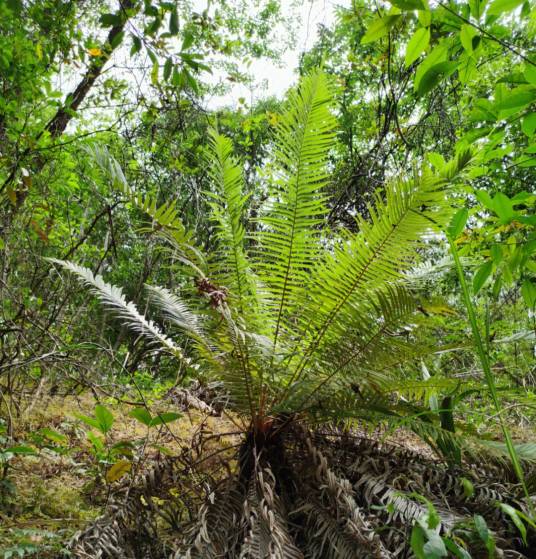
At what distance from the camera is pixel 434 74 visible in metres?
0.76

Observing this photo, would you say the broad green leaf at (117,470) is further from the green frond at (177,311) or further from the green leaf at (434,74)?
the green leaf at (434,74)

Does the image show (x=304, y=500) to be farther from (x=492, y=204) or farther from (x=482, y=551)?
(x=492, y=204)

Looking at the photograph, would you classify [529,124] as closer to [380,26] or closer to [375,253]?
[380,26]

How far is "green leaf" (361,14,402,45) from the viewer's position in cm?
76

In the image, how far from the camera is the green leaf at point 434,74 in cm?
74

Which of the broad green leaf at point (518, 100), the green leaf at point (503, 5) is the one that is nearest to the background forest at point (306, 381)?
the broad green leaf at point (518, 100)

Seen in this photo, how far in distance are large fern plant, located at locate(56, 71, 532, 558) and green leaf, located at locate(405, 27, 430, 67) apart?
0.90 meters

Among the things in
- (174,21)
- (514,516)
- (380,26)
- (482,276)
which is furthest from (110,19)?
(514,516)

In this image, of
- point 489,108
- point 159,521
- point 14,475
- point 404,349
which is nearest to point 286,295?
point 404,349

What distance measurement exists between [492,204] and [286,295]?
3.78 ft

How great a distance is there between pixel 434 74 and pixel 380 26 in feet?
0.43

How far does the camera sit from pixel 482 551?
1.19 metres

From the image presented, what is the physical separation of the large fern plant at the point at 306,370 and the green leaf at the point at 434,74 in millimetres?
862

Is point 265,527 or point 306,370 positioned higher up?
point 306,370
